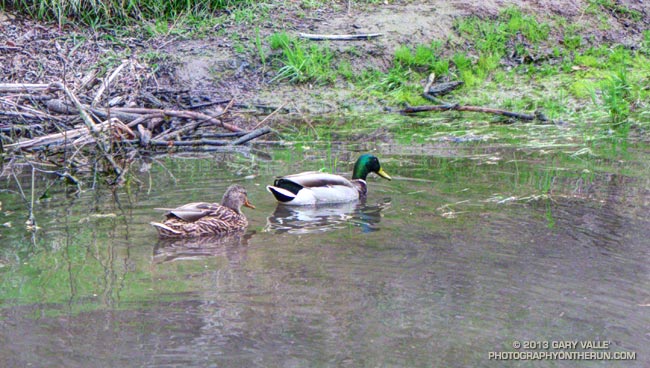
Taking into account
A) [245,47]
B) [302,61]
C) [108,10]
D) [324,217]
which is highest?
[108,10]

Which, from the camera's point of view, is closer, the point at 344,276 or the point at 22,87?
the point at 344,276

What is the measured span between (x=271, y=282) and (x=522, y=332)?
5.78 feet

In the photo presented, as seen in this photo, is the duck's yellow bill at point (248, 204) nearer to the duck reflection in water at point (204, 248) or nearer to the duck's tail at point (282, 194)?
the duck's tail at point (282, 194)

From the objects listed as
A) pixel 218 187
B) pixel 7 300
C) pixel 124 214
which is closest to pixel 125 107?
pixel 218 187

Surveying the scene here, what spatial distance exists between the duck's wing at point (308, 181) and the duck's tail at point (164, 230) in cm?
164

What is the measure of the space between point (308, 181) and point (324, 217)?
560 millimetres

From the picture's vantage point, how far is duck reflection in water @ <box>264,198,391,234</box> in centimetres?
796

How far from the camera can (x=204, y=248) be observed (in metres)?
7.45

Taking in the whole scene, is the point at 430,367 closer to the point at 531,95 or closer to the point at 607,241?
the point at 607,241

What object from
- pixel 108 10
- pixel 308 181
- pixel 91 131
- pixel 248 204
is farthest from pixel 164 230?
pixel 108 10

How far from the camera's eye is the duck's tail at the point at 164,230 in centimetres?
750

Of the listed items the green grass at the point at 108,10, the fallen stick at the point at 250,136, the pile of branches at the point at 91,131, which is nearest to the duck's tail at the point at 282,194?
the pile of branches at the point at 91,131

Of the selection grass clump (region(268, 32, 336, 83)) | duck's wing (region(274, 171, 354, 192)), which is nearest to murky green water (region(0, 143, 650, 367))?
duck's wing (region(274, 171, 354, 192))

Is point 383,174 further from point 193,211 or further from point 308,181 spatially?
point 193,211
